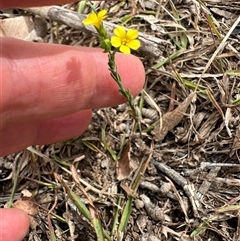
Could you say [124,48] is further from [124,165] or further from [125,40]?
[124,165]

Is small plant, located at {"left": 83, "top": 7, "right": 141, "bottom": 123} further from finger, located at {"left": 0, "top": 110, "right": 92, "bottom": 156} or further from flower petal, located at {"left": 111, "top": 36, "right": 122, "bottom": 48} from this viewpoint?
finger, located at {"left": 0, "top": 110, "right": 92, "bottom": 156}

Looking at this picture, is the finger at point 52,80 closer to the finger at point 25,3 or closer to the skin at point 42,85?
the skin at point 42,85

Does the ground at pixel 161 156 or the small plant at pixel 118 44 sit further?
the ground at pixel 161 156

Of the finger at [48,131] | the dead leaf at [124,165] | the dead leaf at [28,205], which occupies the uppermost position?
the finger at [48,131]

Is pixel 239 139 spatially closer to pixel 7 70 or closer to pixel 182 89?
pixel 182 89

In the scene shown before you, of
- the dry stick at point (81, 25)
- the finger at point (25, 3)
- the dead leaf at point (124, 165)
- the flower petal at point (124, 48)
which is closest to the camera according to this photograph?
the finger at point (25, 3)

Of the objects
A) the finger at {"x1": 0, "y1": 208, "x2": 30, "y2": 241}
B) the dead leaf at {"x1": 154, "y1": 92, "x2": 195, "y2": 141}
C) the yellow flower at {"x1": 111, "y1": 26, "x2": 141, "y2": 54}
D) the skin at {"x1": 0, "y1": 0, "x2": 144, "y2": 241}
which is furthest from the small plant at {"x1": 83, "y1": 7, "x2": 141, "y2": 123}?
the finger at {"x1": 0, "y1": 208, "x2": 30, "y2": 241}

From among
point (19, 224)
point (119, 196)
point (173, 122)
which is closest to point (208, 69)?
point (173, 122)

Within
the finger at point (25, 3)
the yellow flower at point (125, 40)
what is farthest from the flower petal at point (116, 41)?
the finger at point (25, 3)
